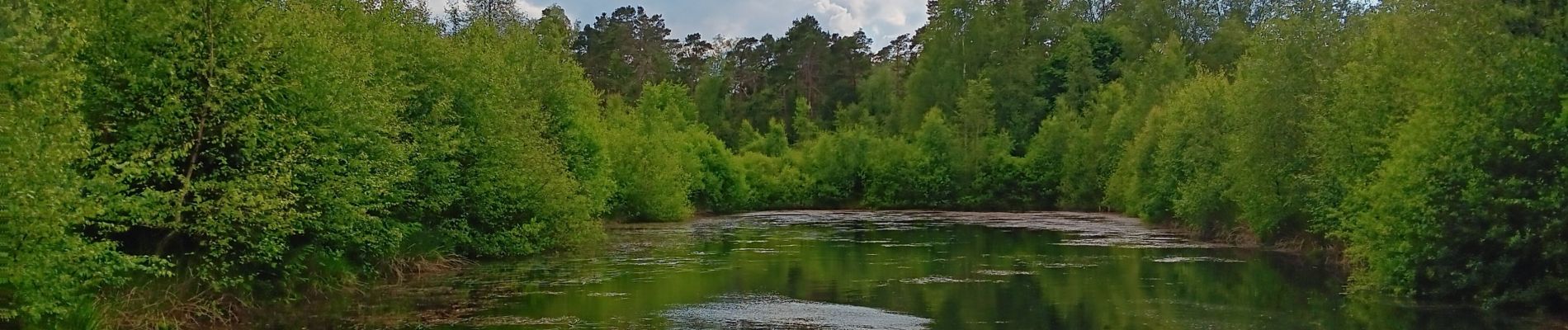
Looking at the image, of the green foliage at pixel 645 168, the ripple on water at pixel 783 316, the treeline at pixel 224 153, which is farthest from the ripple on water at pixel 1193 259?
the green foliage at pixel 645 168

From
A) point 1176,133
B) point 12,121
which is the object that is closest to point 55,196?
point 12,121

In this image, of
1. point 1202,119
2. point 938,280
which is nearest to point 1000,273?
point 938,280

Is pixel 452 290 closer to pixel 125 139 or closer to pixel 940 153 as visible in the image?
pixel 125 139

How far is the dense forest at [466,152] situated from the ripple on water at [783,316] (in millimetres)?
6181

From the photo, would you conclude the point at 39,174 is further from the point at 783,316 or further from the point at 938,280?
the point at 938,280

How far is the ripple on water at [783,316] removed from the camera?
837 inches

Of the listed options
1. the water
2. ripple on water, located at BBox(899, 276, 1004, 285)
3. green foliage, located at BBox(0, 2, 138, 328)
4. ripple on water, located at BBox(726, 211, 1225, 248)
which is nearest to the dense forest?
green foliage, located at BBox(0, 2, 138, 328)

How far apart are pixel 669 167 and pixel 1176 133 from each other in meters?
25.5

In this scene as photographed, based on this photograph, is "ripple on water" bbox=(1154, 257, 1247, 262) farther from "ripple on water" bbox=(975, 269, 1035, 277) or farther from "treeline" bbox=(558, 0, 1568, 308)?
"ripple on water" bbox=(975, 269, 1035, 277)

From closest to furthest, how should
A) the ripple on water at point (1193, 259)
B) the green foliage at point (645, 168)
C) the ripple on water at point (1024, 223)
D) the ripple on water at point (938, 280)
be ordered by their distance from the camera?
1. the ripple on water at point (938, 280)
2. the ripple on water at point (1193, 259)
3. the ripple on water at point (1024, 223)
4. the green foliage at point (645, 168)

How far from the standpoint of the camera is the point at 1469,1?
78.4 ft

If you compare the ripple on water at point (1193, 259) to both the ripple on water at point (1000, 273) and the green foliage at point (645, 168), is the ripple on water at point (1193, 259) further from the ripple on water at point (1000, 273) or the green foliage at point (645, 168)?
the green foliage at point (645, 168)

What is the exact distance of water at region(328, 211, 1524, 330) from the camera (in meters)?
21.9

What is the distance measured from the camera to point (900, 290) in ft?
90.7
